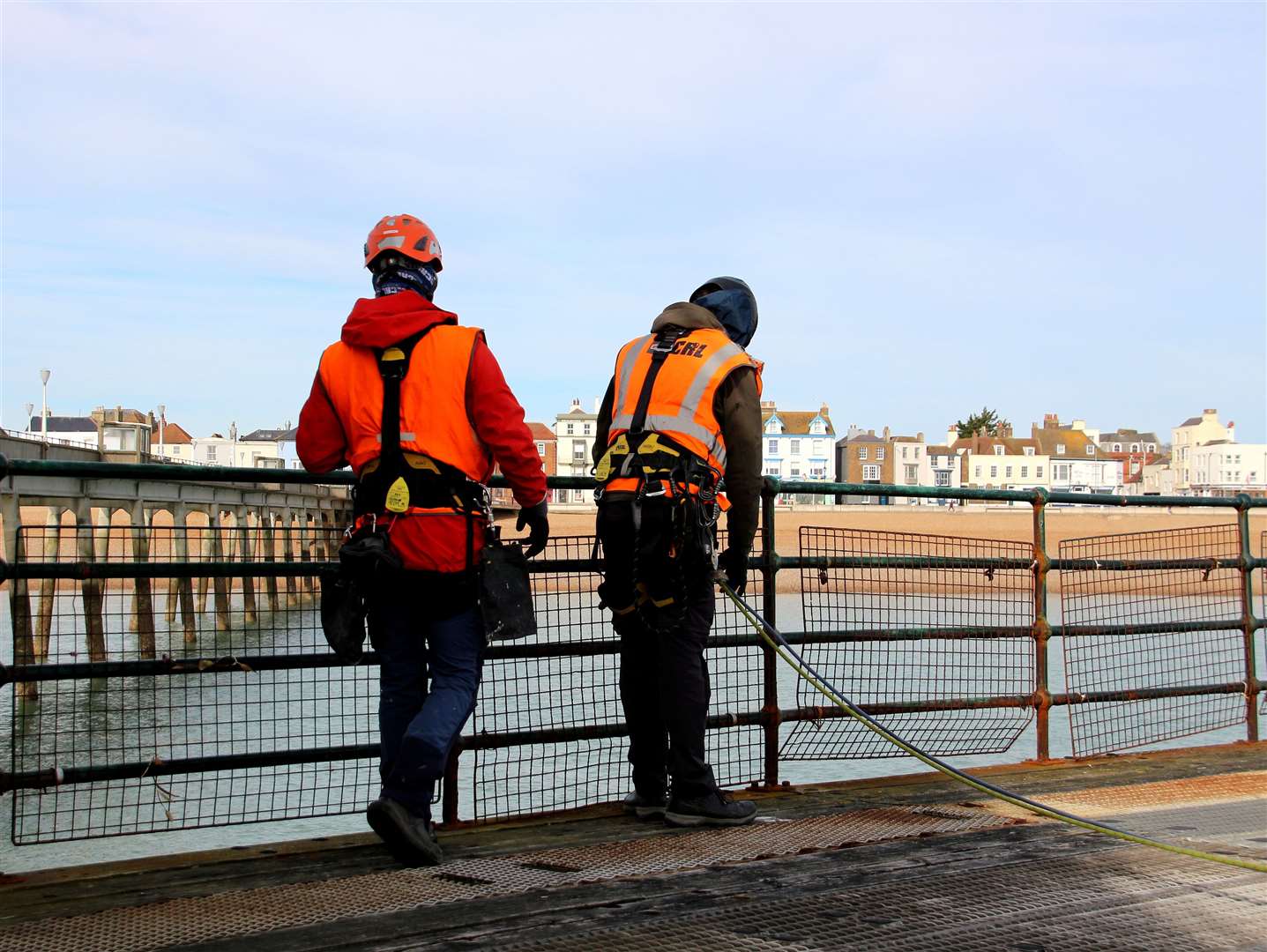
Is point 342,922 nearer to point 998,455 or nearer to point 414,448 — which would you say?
point 414,448

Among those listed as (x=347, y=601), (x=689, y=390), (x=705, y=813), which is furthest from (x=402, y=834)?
(x=689, y=390)

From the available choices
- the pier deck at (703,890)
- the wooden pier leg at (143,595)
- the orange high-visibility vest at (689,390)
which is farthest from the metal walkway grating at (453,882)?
the orange high-visibility vest at (689,390)

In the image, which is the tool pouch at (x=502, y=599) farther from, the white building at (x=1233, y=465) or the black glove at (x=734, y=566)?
the white building at (x=1233, y=465)

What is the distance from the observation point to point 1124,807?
4.62m

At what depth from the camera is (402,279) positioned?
12.7 feet

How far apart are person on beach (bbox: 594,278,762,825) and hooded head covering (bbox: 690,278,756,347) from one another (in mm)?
125

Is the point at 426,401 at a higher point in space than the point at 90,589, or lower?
higher

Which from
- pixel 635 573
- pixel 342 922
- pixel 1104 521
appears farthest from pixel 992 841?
pixel 1104 521

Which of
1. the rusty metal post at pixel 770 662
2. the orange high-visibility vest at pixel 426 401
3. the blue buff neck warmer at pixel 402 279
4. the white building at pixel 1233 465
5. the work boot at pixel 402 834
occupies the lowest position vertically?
the work boot at pixel 402 834

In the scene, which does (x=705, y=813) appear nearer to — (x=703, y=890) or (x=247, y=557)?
(x=703, y=890)

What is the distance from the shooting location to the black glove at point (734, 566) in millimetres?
4383

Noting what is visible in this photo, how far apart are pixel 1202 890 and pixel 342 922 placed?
2378 mm

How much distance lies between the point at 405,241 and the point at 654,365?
940 millimetres

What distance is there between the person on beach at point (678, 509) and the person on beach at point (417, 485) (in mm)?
451
